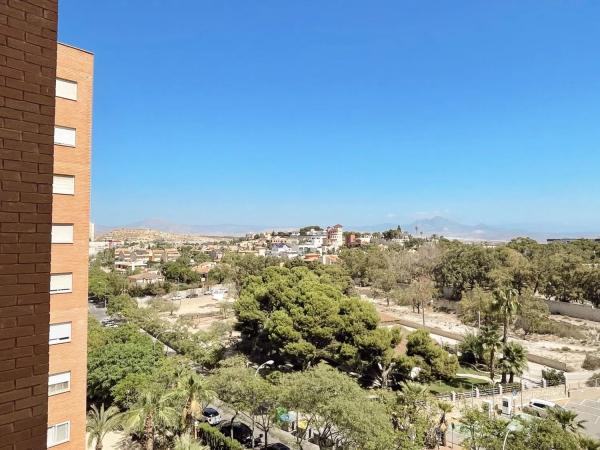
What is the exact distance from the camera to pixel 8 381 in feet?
Result: 11.1

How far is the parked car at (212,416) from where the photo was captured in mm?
24312

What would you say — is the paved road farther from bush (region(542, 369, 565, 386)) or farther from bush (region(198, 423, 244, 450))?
bush (region(542, 369, 565, 386))

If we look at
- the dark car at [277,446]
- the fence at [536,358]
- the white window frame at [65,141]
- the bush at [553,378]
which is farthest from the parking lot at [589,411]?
the white window frame at [65,141]

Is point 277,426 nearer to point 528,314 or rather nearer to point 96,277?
point 528,314

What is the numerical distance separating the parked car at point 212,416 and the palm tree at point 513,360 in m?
20.9

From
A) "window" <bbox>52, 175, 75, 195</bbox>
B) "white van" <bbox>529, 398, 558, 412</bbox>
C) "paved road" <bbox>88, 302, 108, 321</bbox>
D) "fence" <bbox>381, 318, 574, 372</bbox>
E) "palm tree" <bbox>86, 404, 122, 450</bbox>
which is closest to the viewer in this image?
"window" <bbox>52, 175, 75, 195</bbox>

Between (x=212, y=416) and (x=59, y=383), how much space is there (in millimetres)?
14763

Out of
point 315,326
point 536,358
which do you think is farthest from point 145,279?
point 536,358

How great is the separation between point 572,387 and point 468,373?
7.50 metres

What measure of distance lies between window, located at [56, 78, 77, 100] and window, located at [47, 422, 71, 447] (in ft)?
29.8

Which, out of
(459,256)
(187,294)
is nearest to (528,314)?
(459,256)

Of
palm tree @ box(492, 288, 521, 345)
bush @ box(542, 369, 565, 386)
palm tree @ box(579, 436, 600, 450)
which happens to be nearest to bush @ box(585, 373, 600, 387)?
bush @ box(542, 369, 565, 386)

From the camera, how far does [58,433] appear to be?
11328 mm

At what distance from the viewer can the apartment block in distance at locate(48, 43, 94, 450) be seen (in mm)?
11516
